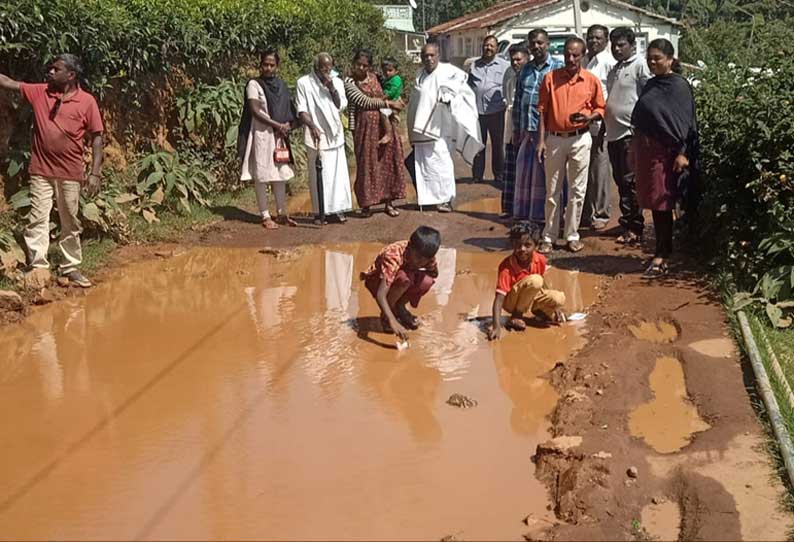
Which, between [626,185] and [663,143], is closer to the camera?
[663,143]

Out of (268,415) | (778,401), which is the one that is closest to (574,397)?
(778,401)

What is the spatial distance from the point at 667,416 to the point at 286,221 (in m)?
5.90

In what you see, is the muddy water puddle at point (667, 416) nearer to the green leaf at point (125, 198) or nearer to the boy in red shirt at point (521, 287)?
the boy in red shirt at point (521, 287)

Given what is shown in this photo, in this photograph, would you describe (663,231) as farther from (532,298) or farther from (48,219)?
(48,219)

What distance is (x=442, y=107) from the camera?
10.5 metres

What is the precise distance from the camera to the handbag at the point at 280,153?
9.94 meters

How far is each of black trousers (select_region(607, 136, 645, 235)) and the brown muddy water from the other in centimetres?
121

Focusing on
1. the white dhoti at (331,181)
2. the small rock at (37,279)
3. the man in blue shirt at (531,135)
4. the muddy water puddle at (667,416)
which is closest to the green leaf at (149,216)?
the white dhoti at (331,181)

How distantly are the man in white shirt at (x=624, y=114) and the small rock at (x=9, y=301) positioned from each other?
517 centimetres

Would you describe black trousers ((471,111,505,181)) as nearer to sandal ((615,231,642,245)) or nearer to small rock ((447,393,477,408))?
sandal ((615,231,642,245))

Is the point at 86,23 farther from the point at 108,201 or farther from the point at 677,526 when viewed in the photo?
the point at 677,526

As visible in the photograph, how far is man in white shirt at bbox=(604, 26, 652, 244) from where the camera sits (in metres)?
8.62

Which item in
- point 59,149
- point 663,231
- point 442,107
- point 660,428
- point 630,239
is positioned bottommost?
point 660,428

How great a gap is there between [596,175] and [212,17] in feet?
16.8
